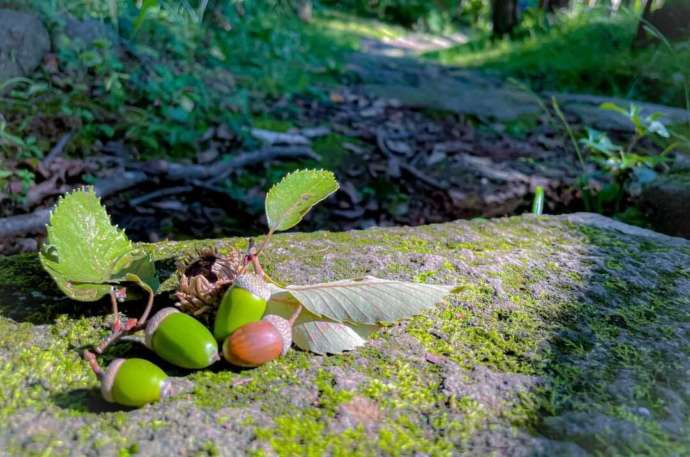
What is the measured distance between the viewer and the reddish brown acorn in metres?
0.96

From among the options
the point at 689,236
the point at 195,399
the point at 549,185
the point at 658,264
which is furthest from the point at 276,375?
the point at 549,185

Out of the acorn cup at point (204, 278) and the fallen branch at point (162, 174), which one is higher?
the acorn cup at point (204, 278)

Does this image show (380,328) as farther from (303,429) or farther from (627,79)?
(627,79)

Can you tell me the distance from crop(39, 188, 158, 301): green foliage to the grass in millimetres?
3705

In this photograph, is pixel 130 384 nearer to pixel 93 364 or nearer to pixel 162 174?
pixel 93 364

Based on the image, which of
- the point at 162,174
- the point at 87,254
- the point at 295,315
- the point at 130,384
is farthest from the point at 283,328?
the point at 162,174

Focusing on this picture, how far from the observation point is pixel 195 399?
93 cm

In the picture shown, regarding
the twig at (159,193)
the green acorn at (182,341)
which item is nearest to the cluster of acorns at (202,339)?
the green acorn at (182,341)

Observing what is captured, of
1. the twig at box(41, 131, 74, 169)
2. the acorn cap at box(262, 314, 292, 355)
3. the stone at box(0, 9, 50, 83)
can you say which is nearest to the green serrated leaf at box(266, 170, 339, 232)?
the acorn cap at box(262, 314, 292, 355)

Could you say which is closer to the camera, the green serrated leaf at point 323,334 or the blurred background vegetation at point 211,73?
the green serrated leaf at point 323,334

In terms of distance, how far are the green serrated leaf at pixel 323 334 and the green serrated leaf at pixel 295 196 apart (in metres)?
0.18

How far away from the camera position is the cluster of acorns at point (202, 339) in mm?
883

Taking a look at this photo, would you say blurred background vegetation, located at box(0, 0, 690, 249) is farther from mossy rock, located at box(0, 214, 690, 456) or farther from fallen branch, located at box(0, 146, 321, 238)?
mossy rock, located at box(0, 214, 690, 456)

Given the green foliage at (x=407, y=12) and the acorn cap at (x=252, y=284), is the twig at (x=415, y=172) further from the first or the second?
the green foliage at (x=407, y=12)
